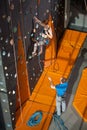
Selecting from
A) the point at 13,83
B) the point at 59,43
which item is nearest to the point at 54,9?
the point at 59,43

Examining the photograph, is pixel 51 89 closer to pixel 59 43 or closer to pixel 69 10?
pixel 59 43

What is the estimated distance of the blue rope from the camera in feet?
11.7

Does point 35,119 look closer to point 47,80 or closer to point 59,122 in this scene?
point 59,122

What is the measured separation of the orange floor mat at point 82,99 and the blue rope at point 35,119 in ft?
1.55

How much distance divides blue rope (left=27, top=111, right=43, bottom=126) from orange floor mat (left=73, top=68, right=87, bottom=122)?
472 millimetres

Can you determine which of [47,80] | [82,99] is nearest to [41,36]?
[47,80]

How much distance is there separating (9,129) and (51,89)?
0.82m

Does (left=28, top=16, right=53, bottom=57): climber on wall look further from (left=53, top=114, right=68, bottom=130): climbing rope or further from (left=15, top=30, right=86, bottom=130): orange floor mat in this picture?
(left=53, top=114, right=68, bottom=130): climbing rope

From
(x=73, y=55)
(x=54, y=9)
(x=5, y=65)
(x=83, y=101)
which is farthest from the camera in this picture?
(x=73, y=55)

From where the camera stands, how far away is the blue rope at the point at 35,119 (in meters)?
3.55

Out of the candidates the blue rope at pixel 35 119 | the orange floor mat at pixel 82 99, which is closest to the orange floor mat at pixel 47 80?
the blue rope at pixel 35 119

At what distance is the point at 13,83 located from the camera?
3.27 meters

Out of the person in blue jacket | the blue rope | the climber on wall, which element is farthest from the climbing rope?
the climber on wall

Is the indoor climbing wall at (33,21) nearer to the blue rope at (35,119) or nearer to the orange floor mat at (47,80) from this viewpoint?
the orange floor mat at (47,80)
